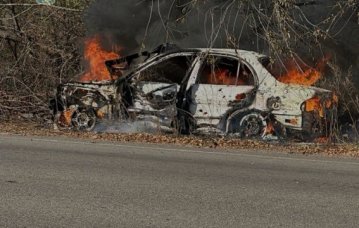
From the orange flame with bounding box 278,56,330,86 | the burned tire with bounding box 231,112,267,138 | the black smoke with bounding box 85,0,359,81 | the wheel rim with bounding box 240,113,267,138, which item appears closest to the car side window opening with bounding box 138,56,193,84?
the black smoke with bounding box 85,0,359,81

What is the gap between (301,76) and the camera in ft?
38.9

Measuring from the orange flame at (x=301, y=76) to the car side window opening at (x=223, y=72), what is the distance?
70 cm

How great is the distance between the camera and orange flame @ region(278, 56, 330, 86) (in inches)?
456

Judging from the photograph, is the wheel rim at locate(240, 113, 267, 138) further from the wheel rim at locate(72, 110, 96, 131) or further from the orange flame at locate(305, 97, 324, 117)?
the wheel rim at locate(72, 110, 96, 131)

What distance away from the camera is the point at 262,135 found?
11.4 metres

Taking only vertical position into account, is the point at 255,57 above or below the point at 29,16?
below

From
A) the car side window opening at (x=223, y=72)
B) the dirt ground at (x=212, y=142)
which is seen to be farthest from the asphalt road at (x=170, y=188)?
the car side window opening at (x=223, y=72)

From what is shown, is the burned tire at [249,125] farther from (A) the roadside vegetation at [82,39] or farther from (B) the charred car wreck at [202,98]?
(A) the roadside vegetation at [82,39]

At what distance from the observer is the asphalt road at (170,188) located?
5.61 metres

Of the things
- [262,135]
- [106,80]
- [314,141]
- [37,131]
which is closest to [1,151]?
[37,131]

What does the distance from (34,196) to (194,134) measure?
19.0 feet

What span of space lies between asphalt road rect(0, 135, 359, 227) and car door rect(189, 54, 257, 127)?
1.71 meters

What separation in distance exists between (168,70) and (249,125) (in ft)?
6.19

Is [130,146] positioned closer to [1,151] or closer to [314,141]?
[1,151]
